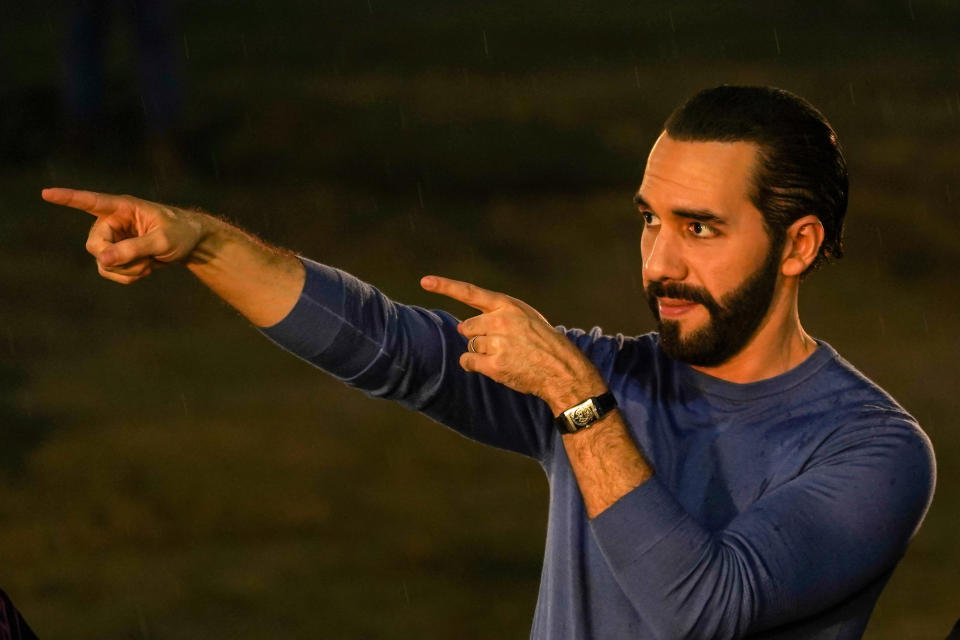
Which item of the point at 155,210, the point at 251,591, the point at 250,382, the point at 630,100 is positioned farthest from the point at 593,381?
the point at 630,100

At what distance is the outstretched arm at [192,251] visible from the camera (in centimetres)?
215

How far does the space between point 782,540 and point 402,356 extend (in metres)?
0.63

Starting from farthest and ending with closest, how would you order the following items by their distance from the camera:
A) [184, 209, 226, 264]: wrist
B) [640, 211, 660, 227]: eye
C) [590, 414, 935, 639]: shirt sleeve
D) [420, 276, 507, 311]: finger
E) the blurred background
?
the blurred background → [640, 211, 660, 227]: eye → [184, 209, 226, 264]: wrist → [420, 276, 507, 311]: finger → [590, 414, 935, 639]: shirt sleeve

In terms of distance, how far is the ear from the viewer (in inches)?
94.9

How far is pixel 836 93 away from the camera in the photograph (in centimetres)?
1274

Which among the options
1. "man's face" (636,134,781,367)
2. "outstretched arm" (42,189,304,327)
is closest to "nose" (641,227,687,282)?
"man's face" (636,134,781,367)

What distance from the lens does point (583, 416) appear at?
212cm

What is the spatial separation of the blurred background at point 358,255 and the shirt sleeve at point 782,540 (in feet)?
9.67

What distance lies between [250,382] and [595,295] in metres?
2.15

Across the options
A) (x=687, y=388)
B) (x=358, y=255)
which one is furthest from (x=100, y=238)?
(x=358, y=255)

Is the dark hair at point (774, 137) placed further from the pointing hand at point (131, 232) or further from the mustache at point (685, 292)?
the pointing hand at point (131, 232)

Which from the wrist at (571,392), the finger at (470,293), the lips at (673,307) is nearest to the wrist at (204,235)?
the finger at (470,293)

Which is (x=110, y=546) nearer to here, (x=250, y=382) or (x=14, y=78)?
(x=250, y=382)

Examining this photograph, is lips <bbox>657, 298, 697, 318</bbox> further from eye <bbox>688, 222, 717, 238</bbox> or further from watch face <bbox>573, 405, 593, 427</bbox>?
watch face <bbox>573, 405, 593, 427</bbox>
